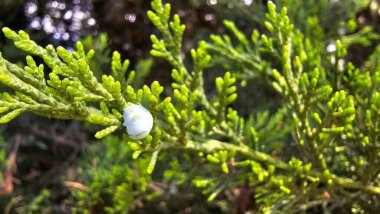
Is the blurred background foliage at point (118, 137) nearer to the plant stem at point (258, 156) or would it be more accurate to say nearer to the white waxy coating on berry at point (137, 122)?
the plant stem at point (258, 156)

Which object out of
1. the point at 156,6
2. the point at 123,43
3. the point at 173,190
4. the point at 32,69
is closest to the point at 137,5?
the point at 123,43

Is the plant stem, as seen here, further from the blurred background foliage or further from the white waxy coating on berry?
the white waxy coating on berry

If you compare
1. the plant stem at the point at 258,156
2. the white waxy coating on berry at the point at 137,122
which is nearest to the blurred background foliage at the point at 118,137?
the plant stem at the point at 258,156

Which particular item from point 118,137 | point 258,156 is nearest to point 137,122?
point 258,156

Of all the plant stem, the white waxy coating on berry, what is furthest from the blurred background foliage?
the white waxy coating on berry

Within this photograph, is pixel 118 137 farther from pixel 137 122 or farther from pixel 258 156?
pixel 137 122

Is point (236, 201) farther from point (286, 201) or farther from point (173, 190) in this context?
point (286, 201)

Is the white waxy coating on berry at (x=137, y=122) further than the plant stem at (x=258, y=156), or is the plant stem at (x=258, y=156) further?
the plant stem at (x=258, y=156)
